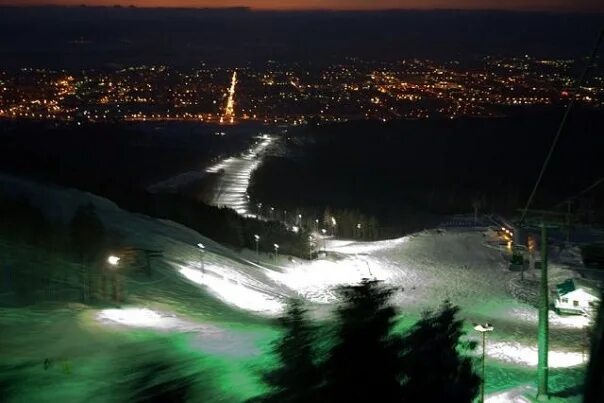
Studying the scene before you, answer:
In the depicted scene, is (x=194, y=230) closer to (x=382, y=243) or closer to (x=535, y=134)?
(x=382, y=243)

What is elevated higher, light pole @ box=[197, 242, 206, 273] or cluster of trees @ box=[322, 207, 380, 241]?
light pole @ box=[197, 242, 206, 273]

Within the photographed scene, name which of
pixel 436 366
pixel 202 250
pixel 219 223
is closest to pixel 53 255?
pixel 202 250

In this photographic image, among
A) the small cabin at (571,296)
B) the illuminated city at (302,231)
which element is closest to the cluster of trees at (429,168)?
the illuminated city at (302,231)

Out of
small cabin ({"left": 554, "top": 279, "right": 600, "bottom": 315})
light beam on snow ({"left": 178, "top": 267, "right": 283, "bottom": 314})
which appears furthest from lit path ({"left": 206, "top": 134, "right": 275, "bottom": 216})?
small cabin ({"left": 554, "top": 279, "right": 600, "bottom": 315})

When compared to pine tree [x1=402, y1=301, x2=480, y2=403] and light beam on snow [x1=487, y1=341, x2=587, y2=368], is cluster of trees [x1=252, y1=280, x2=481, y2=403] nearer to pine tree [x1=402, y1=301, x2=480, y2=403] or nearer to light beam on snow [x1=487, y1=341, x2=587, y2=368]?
pine tree [x1=402, y1=301, x2=480, y2=403]

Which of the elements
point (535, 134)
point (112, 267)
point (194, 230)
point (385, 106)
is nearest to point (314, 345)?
point (112, 267)

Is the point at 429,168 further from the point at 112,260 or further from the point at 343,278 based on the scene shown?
the point at 112,260

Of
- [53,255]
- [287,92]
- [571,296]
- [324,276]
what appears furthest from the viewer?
[287,92]
